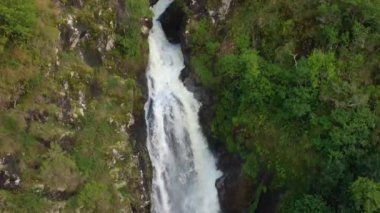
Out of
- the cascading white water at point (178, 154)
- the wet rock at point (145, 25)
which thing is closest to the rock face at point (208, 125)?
the cascading white water at point (178, 154)

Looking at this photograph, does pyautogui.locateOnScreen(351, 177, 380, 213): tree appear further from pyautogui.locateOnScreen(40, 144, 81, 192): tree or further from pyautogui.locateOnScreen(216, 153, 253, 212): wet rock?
pyautogui.locateOnScreen(40, 144, 81, 192): tree

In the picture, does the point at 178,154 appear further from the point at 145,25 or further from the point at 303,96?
the point at 145,25

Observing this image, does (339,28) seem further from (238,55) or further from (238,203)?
(238,203)

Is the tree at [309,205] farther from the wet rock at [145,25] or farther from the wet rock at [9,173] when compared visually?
the wet rock at [145,25]

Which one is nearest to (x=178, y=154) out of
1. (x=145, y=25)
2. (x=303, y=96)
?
(x=303, y=96)

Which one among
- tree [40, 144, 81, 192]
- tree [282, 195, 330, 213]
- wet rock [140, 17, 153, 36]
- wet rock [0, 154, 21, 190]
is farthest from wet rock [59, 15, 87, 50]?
tree [282, 195, 330, 213]

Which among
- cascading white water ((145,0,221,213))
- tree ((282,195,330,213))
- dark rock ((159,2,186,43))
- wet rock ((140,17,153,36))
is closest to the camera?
tree ((282,195,330,213))

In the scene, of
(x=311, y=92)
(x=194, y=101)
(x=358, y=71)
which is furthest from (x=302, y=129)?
(x=194, y=101)
